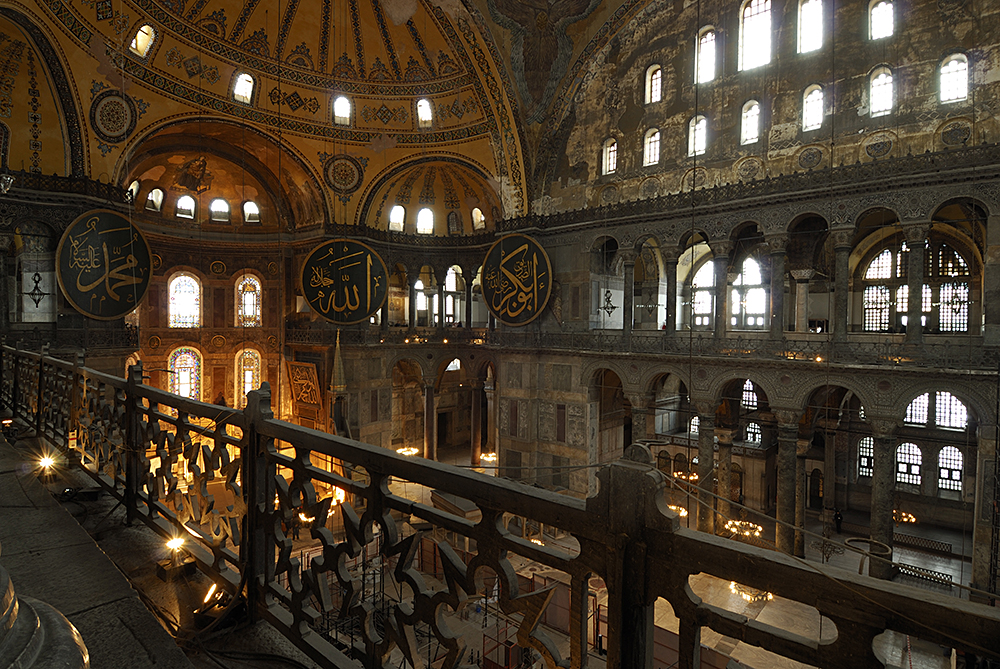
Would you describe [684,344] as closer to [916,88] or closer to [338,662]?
[916,88]

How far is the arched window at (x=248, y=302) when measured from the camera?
60.5 feet

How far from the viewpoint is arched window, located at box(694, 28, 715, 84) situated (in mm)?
12008

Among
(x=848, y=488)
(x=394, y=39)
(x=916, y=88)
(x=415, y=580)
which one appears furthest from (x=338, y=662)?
(x=848, y=488)

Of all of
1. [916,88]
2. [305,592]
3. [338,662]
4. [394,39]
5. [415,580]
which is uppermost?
[394,39]

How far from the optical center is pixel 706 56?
12148 mm

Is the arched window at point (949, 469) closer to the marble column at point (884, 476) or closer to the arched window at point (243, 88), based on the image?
the marble column at point (884, 476)

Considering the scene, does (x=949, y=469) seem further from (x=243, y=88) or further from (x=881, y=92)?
(x=243, y=88)

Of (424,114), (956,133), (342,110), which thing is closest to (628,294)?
(956,133)

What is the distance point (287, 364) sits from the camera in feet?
56.6

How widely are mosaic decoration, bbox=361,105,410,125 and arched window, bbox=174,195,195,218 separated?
22.2ft

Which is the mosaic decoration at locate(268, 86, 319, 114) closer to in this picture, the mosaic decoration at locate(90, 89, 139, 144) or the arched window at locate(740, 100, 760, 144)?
the mosaic decoration at locate(90, 89, 139, 144)

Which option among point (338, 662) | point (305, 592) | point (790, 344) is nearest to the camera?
point (338, 662)

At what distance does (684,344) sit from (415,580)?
Answer: 11515 millimetres

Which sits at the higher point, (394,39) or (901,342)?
(394,39)
